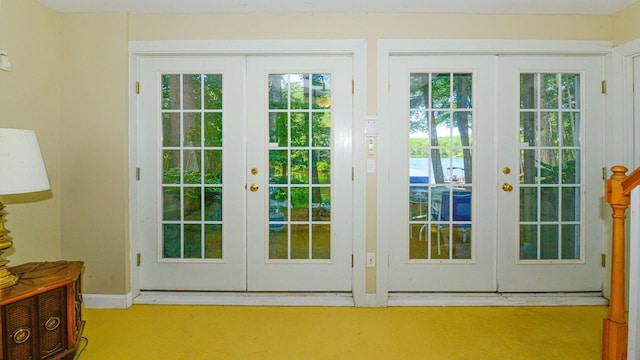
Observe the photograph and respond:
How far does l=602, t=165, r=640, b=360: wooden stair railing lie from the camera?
5.38 ft

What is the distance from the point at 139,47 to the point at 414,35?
2079 millimetres

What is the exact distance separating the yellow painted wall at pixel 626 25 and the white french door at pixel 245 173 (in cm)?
200

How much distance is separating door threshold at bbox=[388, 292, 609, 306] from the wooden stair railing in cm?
92

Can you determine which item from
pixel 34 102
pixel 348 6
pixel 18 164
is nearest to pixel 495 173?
pixel 348 6

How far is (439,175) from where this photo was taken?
8.89 ft

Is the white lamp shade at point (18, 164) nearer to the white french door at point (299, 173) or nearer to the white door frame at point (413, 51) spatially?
the white french door at point (299, 173)

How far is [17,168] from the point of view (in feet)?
5.22

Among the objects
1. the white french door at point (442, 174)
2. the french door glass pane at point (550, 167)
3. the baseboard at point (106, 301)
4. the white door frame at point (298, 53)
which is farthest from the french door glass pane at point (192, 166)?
the french door glass pane at point (550, 167)

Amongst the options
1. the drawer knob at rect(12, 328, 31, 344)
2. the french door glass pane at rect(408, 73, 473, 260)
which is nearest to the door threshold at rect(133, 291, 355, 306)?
the french door glass pane at rect(408, 73, 473, 260)

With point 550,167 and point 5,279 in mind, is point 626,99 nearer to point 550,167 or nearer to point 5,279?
point 550,167

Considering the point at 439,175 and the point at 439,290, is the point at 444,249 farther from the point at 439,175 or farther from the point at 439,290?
the point at 439,175

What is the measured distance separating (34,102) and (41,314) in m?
1.48

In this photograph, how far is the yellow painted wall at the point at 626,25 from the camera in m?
2.40

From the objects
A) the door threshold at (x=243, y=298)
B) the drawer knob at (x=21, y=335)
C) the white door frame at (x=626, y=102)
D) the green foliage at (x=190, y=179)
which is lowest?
the door threshold at (x=243, y=298)
